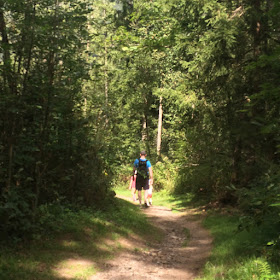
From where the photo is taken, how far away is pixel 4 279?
458cm

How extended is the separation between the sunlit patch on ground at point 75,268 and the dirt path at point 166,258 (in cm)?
17

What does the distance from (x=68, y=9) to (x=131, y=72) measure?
817 inches

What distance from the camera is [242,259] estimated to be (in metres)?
5.38

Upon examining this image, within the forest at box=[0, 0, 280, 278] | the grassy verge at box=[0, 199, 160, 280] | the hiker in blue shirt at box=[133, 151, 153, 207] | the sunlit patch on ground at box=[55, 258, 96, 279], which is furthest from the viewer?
the hiker in blue shirt at box=[133, 151, 153, 207]

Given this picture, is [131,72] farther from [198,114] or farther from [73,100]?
[73,100]

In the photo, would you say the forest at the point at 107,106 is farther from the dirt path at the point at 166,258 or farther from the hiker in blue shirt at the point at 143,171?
the dirt path at the point at 166,258

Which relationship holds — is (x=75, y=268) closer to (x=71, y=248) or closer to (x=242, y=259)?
(x=71, y=248)

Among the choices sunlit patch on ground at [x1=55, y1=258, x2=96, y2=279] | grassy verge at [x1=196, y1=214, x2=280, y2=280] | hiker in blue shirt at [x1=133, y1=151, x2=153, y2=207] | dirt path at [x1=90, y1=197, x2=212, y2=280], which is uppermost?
hiker in blue shirt at [x1=133, y1=151, x2=153, y2=207]

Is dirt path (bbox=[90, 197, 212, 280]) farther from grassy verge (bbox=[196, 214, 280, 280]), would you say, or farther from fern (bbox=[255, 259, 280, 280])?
fern (bbox=[255, 259, 280, 280])

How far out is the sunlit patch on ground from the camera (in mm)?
5336

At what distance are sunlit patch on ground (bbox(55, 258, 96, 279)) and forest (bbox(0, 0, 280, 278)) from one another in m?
0.88

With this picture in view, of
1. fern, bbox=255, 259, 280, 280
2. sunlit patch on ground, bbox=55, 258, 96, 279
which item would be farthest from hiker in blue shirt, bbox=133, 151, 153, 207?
fern, bbox=255, 259, 280, 280

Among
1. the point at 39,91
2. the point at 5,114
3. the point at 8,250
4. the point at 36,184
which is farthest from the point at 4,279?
the point at 39,91

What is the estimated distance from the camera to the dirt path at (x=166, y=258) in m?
5.82
